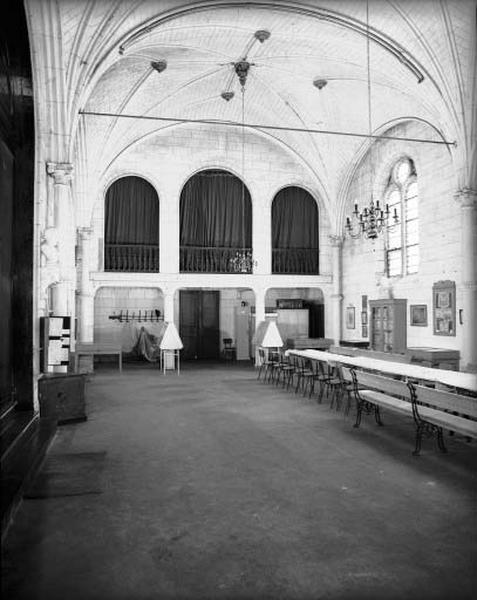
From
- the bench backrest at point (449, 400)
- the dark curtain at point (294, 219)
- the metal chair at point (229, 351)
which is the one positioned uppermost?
the dark curtain at point (294, 219)

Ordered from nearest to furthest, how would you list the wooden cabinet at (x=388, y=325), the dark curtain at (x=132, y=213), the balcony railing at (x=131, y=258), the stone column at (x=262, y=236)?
the wooden cabinet at (x=388, y=325)
the balcony railing at (x=131, y=258)
the dark curtain at (x=132, y=213)
the stone column at (x=262, y=236)

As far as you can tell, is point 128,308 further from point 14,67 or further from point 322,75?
point 14,67

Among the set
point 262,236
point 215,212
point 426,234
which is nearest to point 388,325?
point 426,234

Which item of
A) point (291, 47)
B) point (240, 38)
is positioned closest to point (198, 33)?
point (240, 38)

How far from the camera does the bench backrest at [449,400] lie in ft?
15.8

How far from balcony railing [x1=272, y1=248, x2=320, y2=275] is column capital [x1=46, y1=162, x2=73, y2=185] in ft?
29.0

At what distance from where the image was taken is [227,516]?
386 centimetres

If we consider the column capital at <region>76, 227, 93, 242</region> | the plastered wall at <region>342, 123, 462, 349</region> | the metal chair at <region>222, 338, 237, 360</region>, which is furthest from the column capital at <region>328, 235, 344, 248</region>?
the column capital at <region>76, 227, 93, 242</region>

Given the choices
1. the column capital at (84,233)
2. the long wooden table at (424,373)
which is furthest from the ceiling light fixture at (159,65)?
the long wooden table at (424,373)

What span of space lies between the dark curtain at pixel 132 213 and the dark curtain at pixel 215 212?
3.16 feet

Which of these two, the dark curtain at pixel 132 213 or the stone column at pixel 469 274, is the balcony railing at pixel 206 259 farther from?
the stone column at pixel 469 274

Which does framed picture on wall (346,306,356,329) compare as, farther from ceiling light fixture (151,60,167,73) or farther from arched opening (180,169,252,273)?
ceiling light fixture (151,60,167,73)

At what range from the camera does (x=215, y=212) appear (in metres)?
16.2

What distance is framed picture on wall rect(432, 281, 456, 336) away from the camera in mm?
10969
